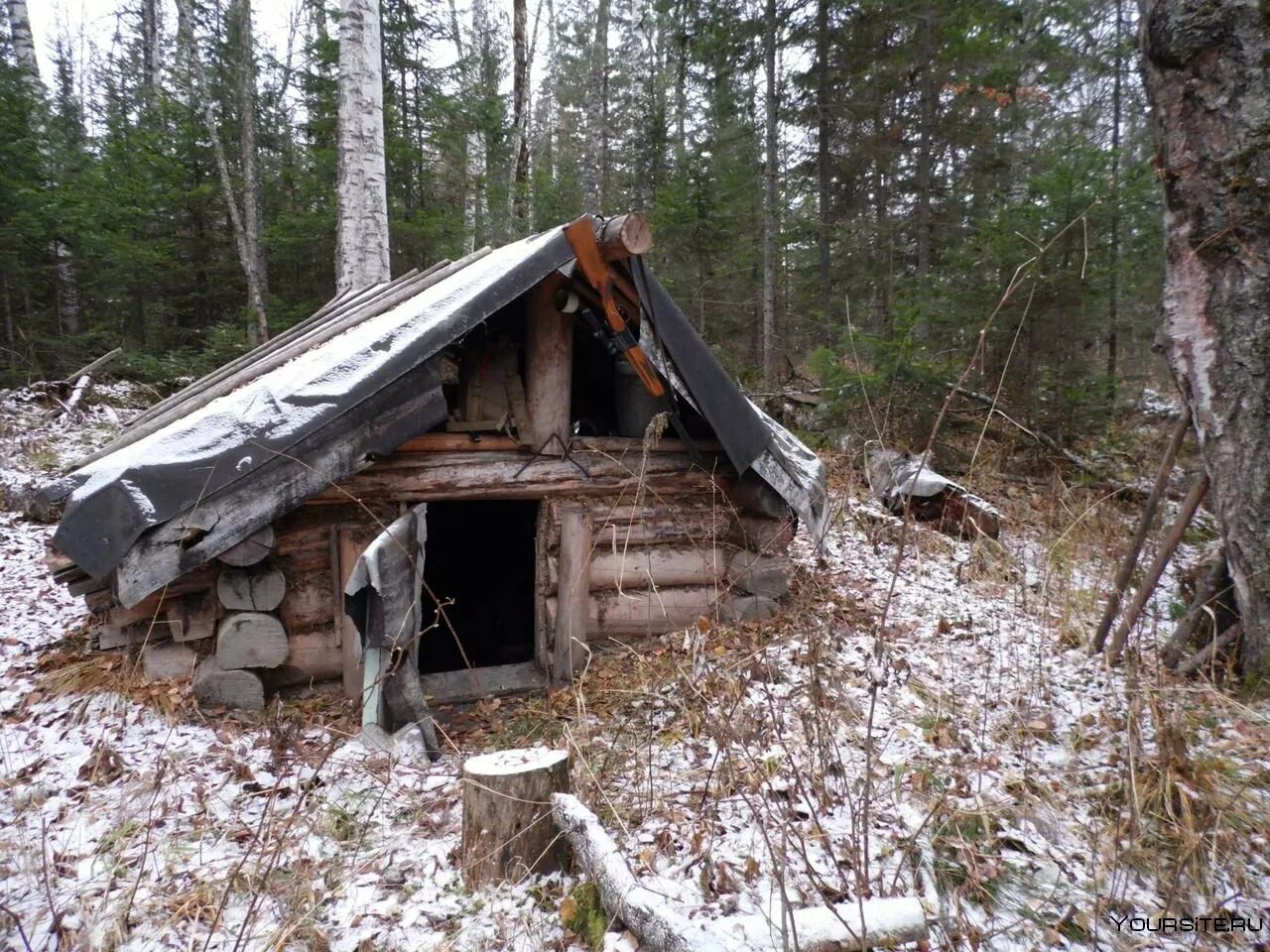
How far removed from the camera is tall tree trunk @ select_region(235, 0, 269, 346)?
11219mm

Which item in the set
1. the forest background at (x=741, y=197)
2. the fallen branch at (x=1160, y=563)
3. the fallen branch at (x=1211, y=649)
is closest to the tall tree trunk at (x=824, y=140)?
the forest background at (x=741, y=197)

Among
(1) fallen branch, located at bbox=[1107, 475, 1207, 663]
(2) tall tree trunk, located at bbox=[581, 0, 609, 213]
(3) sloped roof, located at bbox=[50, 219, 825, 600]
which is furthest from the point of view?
(2) tall tree trunk, located at bbox=[581, 0, 609, 213]

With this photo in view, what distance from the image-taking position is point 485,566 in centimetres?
746

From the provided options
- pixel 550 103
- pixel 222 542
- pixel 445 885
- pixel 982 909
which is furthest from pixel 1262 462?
pixel 550 103

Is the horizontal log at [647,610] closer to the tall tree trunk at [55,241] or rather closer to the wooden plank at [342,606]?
the wooden plank at [342,606]

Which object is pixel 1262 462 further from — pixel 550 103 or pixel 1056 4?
pixel 550 103

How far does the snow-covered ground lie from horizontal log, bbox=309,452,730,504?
1260 mm

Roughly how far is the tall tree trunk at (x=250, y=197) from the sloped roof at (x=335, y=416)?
7291 millimetres

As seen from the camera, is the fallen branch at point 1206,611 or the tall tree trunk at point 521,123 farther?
the tall tree trunk at point 521,123

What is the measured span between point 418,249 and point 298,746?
11.0 metres

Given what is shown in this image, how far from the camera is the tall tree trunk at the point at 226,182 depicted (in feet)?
37.1

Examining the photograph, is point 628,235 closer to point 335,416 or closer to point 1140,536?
point 335,416

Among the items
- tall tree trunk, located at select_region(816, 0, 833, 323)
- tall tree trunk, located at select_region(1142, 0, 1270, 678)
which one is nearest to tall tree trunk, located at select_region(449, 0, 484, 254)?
tall tree trunk, located at select_region(816, 0, 833, 323)

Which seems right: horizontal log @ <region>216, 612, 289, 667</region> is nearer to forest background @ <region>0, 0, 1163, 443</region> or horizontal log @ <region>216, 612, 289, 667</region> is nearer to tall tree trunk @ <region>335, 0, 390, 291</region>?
tall tree trunk @ <region>335, 0, 390, 291</region>
